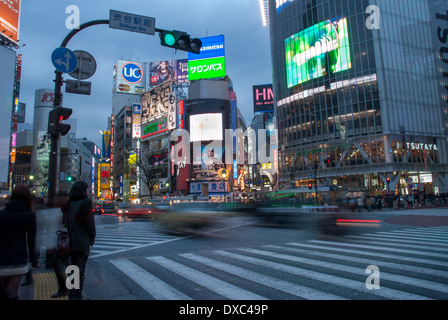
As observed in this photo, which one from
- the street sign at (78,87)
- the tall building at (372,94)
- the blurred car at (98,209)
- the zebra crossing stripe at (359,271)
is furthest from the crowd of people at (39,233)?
the tall building at (372,94)

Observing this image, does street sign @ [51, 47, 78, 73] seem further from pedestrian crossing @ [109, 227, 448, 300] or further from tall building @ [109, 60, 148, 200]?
tall building @ [109, 60, 148, 200]

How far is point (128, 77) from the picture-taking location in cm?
10706

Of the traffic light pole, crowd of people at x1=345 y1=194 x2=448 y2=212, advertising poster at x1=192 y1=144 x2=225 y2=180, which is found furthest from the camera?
advertising poster at x1=192 y1=144 x2=225 y2=180

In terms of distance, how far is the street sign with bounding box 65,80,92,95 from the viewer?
27.8 feet

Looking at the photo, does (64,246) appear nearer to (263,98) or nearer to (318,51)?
Result: (318,51)

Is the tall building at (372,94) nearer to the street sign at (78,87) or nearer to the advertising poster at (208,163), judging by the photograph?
the advertising poster at (208,163)

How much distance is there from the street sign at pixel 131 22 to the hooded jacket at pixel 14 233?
593 centimetres

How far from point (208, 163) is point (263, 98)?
35565 mm

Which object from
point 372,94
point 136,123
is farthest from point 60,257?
point 136,123

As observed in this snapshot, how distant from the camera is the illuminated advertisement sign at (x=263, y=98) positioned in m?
88.2

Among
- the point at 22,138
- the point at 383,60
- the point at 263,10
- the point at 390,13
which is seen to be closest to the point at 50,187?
the point at 383,60

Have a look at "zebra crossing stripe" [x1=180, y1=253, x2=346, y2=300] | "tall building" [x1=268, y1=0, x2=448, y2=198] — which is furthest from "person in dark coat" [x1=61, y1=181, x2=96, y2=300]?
"tall building" [x1=268, y1=0, x2=448, y2=198]
